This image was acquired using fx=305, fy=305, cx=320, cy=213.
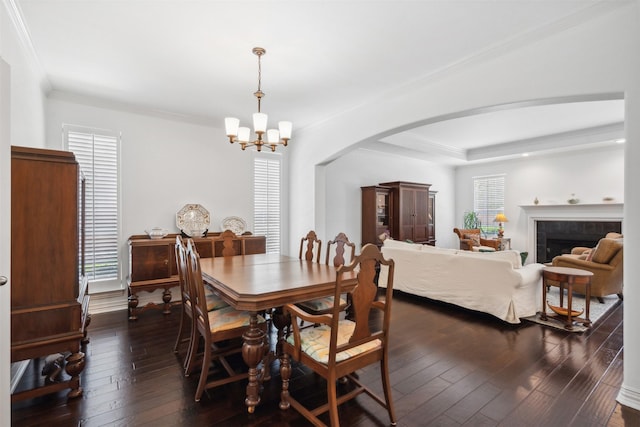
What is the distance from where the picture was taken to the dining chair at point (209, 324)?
7.05 feet

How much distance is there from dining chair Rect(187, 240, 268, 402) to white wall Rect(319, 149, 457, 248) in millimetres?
3002

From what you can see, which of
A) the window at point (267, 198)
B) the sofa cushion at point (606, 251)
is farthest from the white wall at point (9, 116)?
the sofa cushion at point (606, 251)

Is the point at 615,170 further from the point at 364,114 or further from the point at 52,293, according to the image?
the point at 52,293

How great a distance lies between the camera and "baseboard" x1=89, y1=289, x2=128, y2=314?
402 centimetres

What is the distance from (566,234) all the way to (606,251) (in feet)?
9.91

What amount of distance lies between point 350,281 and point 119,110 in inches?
158

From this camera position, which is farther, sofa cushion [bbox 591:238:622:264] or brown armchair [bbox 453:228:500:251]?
brown armchair [bbox 453:228:500:251]

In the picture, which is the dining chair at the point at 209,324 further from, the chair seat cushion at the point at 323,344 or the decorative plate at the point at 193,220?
the decorative plate at the point at 193,220

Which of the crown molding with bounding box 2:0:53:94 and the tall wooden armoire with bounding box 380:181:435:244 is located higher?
the crown molding with bounding box 2:0:53:94

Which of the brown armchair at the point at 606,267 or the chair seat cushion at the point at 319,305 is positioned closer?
the chair seat cushion at the point at 319,305

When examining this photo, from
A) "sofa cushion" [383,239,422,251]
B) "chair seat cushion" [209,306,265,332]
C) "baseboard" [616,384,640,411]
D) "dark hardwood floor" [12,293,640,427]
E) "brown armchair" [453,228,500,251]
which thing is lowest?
"dark hardwood floor" [12,293,640,427]

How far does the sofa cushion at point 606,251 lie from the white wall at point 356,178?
3.82 meters

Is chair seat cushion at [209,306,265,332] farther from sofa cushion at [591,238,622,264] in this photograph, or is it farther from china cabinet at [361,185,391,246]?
sofa cushion at [591,238,622,264]

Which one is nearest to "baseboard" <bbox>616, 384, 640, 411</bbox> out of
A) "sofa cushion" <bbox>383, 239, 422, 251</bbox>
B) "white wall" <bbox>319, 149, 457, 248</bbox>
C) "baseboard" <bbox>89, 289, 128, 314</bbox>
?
"sofa cushion" <bbox>383, 239, 422, 251</bbox>
